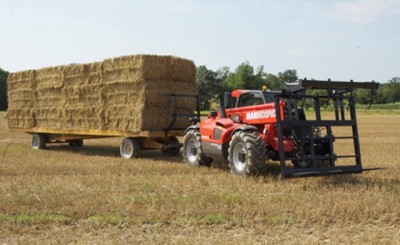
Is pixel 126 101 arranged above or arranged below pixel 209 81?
below

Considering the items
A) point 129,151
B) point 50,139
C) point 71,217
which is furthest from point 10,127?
point 71,217

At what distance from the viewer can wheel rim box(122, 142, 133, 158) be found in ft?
47.0

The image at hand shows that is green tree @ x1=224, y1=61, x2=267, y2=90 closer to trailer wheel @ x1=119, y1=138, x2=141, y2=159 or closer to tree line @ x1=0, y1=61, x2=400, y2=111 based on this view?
tree line @ x1=0, y1=61, x2=400, y2=111

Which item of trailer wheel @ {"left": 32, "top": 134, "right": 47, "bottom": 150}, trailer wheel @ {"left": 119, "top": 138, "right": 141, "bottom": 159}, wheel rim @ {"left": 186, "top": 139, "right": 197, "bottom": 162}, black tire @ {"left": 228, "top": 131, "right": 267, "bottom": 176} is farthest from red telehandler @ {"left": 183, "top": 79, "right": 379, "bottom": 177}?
trailer wheel @ {"left": 32, "top": 134, "right": 47, "bottom": 150}

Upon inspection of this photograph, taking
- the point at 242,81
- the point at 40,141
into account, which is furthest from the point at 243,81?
the point at 40,141

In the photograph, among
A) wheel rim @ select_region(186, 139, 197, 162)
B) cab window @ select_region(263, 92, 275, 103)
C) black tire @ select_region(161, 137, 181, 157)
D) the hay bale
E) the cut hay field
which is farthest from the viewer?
black tire @ select_region(161, 137, 181, 157)

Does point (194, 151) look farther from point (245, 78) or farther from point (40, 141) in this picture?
point (245, 78)

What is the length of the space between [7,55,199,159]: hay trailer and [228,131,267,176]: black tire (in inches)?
167

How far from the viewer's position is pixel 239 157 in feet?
32.7

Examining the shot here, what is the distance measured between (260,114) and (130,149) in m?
5.39

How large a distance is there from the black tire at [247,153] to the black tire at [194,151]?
1.89 metres

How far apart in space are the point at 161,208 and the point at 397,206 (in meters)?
3.31

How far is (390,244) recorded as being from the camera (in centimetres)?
518

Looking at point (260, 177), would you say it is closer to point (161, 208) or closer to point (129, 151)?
point (161, 208)
